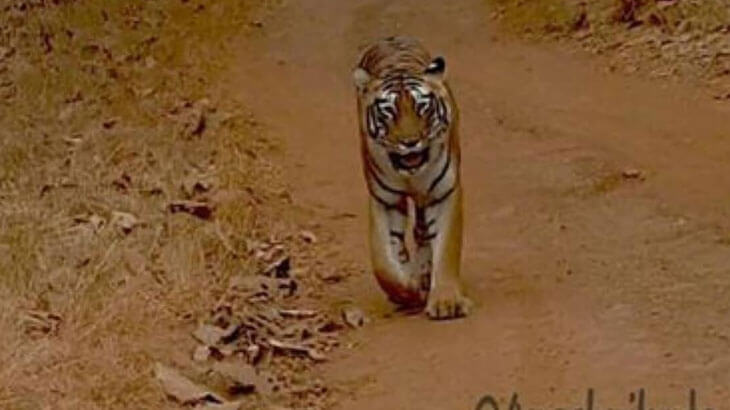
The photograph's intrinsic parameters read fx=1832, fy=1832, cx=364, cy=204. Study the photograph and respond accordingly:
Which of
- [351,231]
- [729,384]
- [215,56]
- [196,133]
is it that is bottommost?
[729,384]

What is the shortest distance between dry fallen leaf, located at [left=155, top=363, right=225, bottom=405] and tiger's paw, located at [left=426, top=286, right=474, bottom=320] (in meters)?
1.16

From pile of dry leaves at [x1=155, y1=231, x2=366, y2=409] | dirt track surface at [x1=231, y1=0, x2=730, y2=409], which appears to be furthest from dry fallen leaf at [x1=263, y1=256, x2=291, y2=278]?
dirt track surface at [x1=231, y1=0, x2=730, y2=409]

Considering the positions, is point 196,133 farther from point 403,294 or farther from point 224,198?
point 403,294

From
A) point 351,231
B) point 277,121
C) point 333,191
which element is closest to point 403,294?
point 351,231

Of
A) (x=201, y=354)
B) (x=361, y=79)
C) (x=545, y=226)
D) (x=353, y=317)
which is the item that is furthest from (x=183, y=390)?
(x=545, y=226)

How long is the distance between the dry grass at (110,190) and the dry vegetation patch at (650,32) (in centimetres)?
268

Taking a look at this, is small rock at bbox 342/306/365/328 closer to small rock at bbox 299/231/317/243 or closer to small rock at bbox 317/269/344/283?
small rock at bbox 317/269/344/283

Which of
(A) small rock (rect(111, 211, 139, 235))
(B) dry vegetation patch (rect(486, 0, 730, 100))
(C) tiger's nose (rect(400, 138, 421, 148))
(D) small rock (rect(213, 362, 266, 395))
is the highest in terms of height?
(B) dry vegetation patch (rect(486, 0, 730, 100))

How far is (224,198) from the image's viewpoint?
9.25m

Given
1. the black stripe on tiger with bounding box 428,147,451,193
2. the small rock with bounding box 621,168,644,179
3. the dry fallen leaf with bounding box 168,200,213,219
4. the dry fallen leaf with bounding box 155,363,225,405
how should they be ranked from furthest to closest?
the small rock with bounding box 621,168,644,179, the dry fallen leaf with bounding box 168,200,213,219, the black stripe on tiger with bounding box 428,147,451,193, the dry fallen leaf with bounding box 155,363,225,405

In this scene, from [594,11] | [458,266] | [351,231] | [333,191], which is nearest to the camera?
[458,266]

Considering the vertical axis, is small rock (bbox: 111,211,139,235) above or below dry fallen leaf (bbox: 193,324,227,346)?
above

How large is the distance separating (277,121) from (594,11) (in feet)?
10.7

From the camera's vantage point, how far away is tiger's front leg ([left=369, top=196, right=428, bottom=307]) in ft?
24.0
